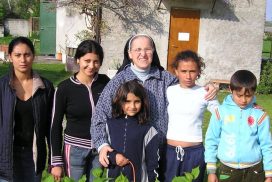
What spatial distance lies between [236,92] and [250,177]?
0.65 metres

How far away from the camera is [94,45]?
10.9ft

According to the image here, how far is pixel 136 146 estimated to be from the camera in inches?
123

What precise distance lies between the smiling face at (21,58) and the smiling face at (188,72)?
1102 mm

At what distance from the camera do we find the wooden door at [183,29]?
12.6 meters

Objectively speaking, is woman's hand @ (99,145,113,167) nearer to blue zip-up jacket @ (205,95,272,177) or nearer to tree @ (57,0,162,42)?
blue zip-up jacket @ (205,95,272,177)

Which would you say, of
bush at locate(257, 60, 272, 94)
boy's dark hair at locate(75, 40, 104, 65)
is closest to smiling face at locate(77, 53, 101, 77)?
boy's dark hair at locate(75, 40, 104, 65)

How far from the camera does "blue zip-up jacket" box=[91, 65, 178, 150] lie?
3176mm

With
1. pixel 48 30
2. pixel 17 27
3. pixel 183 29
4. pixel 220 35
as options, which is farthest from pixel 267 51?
pixel 17 27

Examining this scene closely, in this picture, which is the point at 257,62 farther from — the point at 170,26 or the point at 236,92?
the point at 236,92

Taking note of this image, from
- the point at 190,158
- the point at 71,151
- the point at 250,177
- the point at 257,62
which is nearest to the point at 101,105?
the point at 71,151

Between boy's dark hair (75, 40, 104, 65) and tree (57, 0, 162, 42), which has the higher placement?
tree (57, 0, 162, 42)

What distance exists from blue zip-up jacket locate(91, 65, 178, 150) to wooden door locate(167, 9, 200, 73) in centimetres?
937

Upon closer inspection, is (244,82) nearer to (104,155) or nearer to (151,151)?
(151,151)

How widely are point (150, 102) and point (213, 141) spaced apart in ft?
1.84
